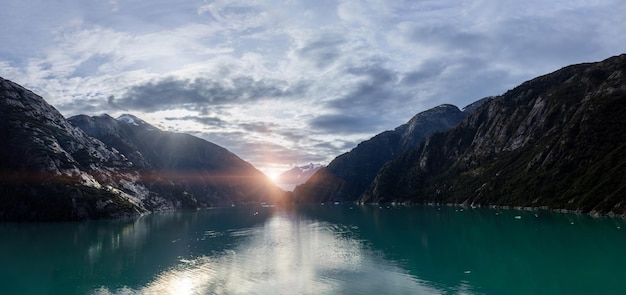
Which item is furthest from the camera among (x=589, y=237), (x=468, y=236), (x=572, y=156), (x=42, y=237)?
(x=572, y=156)

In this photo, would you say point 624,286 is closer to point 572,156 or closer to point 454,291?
point 454,291

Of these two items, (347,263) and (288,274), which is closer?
(288,274)

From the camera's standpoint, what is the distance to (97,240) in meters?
129

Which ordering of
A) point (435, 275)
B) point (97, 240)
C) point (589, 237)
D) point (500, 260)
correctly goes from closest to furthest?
point (435, 275) → point (500, 260) → point (589, 237) → point (97, 240)

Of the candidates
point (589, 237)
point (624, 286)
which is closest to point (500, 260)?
point (624, 286)

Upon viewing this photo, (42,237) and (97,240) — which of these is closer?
(97,240)

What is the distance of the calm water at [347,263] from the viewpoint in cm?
5578

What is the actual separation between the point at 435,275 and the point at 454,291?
10.2 m

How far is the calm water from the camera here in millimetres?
55781

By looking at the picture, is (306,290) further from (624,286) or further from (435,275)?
(624,286)

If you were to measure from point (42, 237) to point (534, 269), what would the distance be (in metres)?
149

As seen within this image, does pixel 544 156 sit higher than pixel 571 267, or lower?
Result: higher

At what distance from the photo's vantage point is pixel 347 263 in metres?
75.2

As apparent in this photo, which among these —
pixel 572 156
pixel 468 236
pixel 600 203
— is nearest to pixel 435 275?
pixel 468 236
